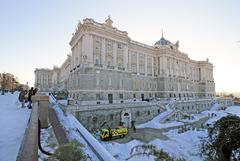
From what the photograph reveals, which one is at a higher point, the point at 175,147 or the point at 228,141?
the point at 228,141

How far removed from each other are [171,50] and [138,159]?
48.8 metres

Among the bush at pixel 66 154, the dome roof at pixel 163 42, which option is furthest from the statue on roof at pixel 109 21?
the bush at pixel 66 154

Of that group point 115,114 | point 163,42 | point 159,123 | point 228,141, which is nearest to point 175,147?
point 115,114

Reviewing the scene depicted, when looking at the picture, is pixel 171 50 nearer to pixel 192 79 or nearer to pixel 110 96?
pixel 192 79

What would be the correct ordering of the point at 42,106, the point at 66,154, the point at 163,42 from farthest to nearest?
the point at 163,42
the point at 42,106
the point at 66,154

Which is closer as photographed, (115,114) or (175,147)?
(175,147)

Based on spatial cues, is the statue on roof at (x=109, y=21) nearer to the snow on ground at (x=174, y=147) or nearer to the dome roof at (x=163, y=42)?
the dome roof at (x=163, y=42)

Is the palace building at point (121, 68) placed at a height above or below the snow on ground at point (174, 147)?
above

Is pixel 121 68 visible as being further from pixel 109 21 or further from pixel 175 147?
pixel 175 147

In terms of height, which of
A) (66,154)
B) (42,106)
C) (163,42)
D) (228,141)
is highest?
(163,42)

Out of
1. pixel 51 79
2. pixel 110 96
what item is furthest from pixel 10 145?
pixel 51 79

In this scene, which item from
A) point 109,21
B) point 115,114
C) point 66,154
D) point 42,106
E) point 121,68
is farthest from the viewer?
point 121,68

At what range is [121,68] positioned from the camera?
41031mm

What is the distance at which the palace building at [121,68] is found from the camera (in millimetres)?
35344
